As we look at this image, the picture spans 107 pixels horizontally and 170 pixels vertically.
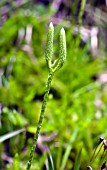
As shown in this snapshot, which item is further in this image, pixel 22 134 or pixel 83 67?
pixel 83 67

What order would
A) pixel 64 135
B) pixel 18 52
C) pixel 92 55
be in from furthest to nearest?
pixel 92 55 → pixel 18 52 → pixel 64 135

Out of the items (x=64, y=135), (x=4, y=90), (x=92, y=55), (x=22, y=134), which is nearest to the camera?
(x=22, y=134)

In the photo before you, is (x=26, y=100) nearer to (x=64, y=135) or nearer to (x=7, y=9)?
(x=64, y=135)

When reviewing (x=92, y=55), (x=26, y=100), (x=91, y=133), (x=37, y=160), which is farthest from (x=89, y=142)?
(x=92, y=55)

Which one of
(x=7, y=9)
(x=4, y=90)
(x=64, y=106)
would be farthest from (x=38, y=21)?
(x=64, y=106)

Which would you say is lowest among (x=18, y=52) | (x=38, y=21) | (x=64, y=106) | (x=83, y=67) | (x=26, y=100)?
A: (x=64, y=106)

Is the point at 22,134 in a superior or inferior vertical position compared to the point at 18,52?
inferior
